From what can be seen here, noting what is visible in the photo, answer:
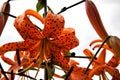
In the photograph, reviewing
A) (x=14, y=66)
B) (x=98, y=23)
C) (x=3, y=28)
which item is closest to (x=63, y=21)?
(x=98, y=23)

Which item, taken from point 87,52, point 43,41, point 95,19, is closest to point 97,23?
point 95,19

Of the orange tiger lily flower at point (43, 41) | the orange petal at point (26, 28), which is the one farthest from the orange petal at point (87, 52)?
the orange petal at point (26, 28)

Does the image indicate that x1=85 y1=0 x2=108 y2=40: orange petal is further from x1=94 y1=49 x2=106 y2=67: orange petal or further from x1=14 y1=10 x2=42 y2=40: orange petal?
x1=94 y1=49 x2=106 y2=67: orange petal

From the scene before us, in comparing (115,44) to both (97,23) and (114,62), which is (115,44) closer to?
(97,23)

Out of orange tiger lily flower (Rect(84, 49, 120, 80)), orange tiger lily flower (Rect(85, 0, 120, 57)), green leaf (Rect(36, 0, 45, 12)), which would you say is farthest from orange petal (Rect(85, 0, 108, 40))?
orange tiger lily flower (Rect(84, 49, 120, 80))

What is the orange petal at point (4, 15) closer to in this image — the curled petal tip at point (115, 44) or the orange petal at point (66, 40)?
the orange petal at point (66, 40)
